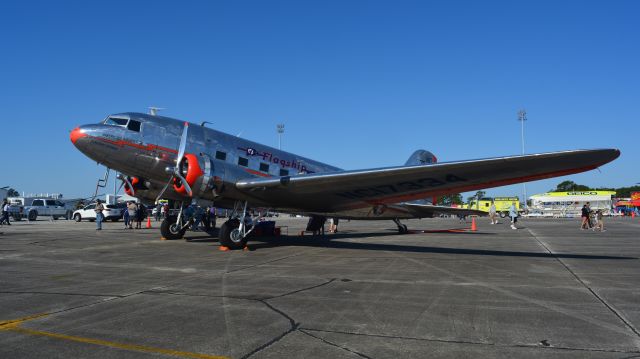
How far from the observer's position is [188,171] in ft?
47.3

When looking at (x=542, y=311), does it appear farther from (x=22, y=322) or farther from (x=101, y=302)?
(x=22, y=322)

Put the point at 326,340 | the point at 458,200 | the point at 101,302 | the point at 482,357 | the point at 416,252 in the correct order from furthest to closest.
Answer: the point at 458,200, the point at 416,252, the point at 101,302, the point at 326,340, the point at 482,357

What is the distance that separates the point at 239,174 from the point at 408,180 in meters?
6.33

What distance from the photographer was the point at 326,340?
4.76 meters

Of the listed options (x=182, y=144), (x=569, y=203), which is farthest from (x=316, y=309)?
(x=569, y=203)

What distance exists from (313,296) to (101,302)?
3382mm

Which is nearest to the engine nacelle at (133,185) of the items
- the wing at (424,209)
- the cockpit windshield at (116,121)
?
the cockpit windshield at (116,121)

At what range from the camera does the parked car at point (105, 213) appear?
141 feet

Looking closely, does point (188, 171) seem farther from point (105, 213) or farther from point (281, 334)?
point (105, 213)

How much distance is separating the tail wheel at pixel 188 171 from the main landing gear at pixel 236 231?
6.53 feet

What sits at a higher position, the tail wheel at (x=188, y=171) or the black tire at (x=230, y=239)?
the tail wheel at (x=188, y=171)

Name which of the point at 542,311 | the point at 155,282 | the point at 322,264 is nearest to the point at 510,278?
the point at 542,311

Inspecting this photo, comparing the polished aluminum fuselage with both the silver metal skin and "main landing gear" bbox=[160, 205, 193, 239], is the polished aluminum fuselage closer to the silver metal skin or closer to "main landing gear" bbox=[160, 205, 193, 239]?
the silver metal skin

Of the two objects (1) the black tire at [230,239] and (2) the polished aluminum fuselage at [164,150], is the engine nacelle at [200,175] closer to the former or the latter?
(2) the polished aluminum fuselage at [164,150]
